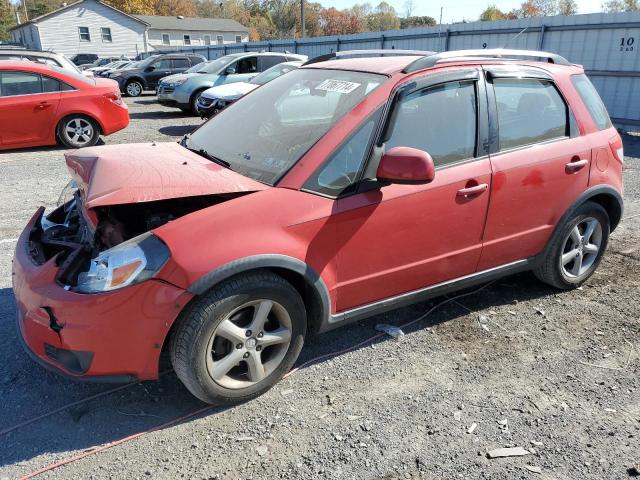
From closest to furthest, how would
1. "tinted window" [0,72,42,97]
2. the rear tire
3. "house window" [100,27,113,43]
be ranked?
the rear tire < "tinted window" [0,72,42,97] < "house window" [100,27,113,43]

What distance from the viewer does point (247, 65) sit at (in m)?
15.1

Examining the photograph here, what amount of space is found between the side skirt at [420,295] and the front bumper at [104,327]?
3.14ft

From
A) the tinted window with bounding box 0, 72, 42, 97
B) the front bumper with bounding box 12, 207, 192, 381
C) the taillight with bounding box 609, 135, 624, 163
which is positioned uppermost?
the tinted window with bounding box 0, 72, 42, 97

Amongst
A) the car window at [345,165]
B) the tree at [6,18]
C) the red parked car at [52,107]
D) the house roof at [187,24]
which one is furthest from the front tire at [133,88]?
the tree at [6,18]

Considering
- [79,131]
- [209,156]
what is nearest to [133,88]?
[79,131]

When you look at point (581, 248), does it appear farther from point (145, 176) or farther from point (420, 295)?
point (145, 176)

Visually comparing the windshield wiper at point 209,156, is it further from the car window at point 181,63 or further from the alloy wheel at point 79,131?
the car window at point 181,63

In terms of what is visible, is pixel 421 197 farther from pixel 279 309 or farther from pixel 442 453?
pixel 442 453

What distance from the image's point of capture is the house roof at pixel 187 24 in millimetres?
56425

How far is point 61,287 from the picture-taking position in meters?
2.60

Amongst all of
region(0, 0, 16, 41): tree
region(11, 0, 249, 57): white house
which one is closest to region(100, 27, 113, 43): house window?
region(11, 0, 249, 57): white house

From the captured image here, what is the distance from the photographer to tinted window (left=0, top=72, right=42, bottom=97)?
30.1 feet

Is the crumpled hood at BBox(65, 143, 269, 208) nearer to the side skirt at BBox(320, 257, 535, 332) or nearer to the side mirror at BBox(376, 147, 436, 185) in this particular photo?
the side mirror at BBox(376, 147, 436, 185)

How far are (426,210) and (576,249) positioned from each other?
171 centimetres
